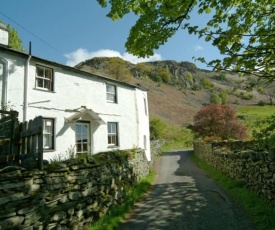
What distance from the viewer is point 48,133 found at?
14.7 m

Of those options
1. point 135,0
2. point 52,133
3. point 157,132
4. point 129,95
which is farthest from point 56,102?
point 157,132

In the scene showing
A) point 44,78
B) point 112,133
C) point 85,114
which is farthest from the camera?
point 112,133

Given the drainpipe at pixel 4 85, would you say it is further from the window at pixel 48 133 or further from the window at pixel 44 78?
the window at pixel 48 133

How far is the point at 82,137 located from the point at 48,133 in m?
3.05

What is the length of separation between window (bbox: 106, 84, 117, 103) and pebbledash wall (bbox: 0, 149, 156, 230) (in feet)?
33.5

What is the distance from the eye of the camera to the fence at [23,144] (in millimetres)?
6055

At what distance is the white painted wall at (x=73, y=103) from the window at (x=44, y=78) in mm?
277

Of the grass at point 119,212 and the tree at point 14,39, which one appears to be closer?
the grass at point 119,212

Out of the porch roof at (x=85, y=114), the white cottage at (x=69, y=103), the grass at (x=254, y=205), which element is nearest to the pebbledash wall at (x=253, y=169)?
the grass at (x=254, y=205)

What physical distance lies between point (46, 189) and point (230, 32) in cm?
612

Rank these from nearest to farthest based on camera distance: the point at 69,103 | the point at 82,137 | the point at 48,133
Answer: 1. the point at 48,133
2. the point at 69,103
3. the point at 82,137

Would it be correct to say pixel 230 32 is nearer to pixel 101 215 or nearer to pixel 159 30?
pixel 159 30

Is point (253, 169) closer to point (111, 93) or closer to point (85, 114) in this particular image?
point (85, 114)

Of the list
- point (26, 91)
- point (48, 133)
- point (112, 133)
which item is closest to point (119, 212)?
point (48, 133)
